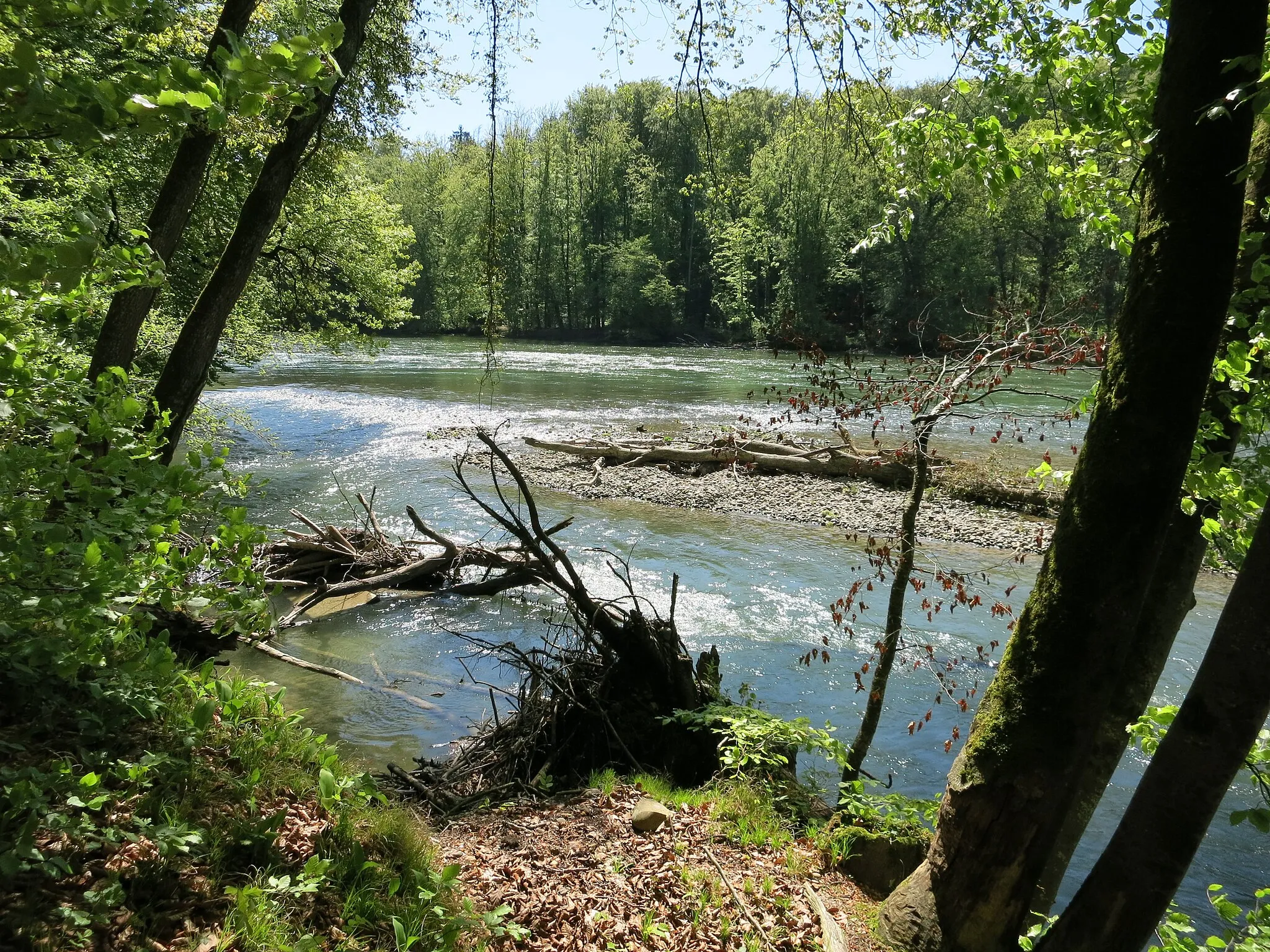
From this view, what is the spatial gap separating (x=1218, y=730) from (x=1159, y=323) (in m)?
1.20

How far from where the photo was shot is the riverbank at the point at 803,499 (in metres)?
13.7

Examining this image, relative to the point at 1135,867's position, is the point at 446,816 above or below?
below

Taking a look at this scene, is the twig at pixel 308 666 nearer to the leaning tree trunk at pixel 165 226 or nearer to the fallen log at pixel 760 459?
the leaning tree trunk at pixel 165 226

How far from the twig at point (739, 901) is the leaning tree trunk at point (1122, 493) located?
1.05 m

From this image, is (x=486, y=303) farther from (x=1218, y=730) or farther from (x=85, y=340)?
(x=85, y=340)

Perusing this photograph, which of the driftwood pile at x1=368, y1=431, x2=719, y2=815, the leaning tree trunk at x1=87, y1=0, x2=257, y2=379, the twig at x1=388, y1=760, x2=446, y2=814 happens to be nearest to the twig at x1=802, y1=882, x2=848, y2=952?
the driftwood pile at x1=368, y1=431, x2=719, y2=815

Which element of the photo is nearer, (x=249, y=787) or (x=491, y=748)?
(x=249, y=787)

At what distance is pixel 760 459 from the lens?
17.5 m

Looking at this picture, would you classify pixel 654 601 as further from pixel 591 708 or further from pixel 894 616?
pixel 894 616

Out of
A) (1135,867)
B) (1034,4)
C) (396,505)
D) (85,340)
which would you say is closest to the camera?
(1135,867)

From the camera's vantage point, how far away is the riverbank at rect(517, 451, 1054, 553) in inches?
540

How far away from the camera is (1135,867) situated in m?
2.17

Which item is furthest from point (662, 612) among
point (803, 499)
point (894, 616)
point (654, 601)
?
point (803, 499)

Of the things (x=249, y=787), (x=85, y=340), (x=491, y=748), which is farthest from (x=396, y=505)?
(x=249, y=787)
